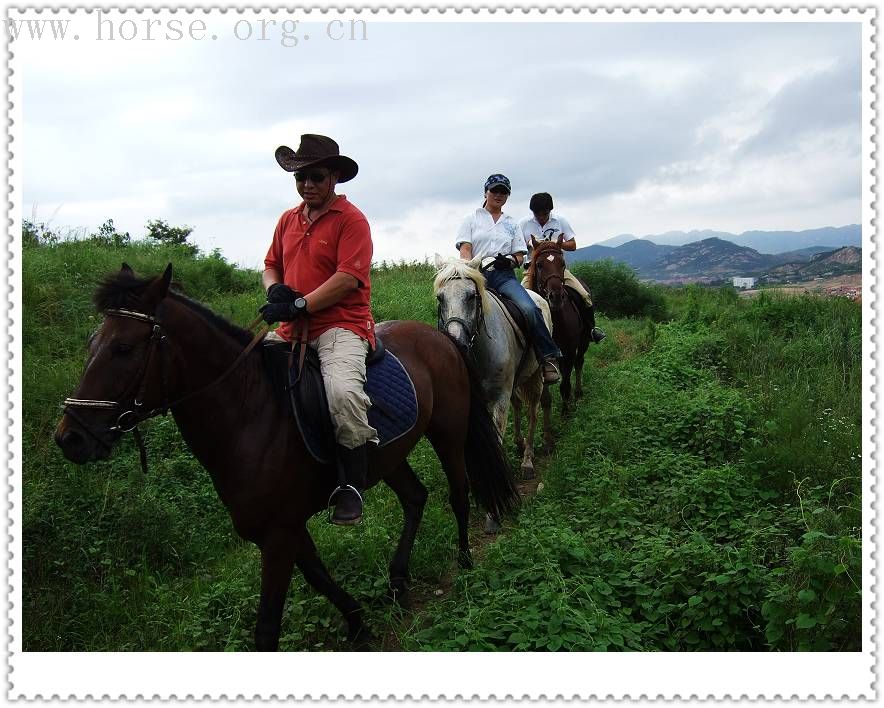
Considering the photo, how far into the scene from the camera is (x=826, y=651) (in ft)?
11.3

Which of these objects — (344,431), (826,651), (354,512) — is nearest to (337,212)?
(344,431)

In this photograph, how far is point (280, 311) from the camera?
3.67 meters

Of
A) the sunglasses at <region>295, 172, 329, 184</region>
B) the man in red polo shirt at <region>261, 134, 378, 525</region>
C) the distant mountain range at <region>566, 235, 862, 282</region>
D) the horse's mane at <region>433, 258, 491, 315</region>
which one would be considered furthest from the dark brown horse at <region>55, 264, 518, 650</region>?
the distant mountain range at <region>566, 235, 862, 282</region>

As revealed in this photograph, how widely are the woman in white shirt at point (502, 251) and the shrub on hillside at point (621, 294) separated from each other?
43.8ft

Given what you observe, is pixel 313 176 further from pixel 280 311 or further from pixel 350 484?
pixel 350 484

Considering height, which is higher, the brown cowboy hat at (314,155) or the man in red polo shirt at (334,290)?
the brown cowboy hat at (314,155)

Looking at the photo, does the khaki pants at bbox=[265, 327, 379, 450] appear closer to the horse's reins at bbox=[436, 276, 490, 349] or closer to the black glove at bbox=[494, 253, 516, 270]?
the horse's reins at bbox=[436, 276, 490, 349]

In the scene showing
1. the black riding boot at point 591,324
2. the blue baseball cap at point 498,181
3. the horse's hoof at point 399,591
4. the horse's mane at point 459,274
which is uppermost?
the blue baseball cap at point 498,181

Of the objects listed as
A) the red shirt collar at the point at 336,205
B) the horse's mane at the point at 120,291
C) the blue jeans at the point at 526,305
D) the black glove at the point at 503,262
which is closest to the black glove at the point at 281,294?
the red shirt collar at the point at 336,205

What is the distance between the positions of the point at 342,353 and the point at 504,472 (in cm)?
211

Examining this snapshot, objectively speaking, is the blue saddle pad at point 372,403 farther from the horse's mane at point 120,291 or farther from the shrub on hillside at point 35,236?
the shrub on hillside at point 35,236

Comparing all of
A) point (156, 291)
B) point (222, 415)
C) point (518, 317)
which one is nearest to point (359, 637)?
point (222, 415)

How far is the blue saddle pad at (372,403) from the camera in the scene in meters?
3.67
